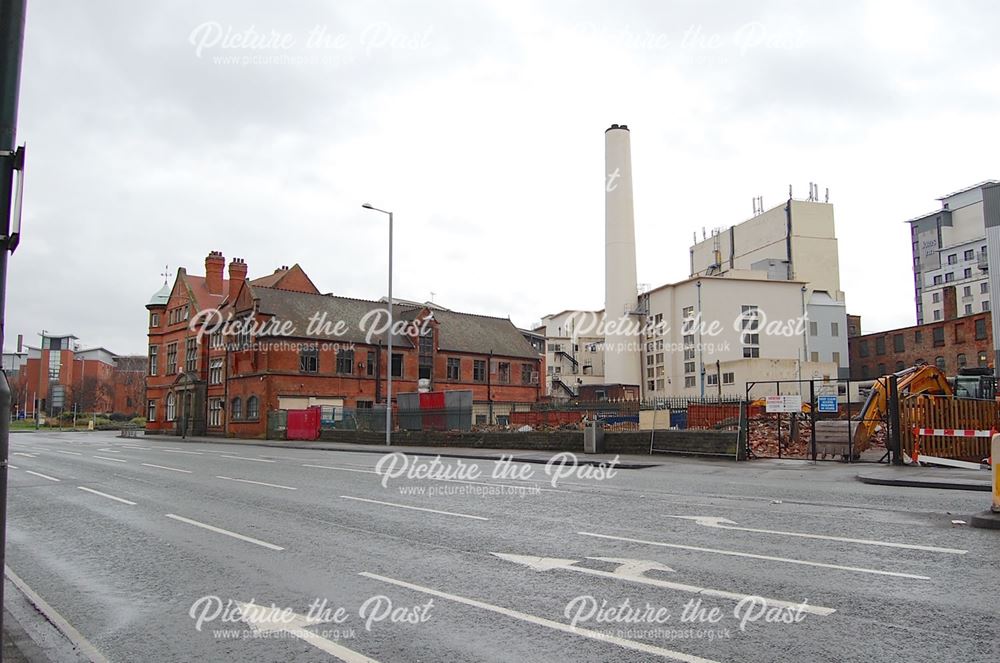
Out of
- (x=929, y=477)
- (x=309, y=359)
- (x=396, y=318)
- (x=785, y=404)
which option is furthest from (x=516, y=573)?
(x=396, y=318)

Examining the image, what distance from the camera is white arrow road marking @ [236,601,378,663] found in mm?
5547

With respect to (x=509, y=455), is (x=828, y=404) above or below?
above

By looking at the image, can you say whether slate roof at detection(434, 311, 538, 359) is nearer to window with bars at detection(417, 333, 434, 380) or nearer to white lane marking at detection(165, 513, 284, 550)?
window with bars at detection(417, 333, 434, 380)

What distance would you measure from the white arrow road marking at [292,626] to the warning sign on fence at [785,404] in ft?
65.0

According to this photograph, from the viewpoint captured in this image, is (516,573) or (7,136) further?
(516,573)

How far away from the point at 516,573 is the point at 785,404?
17822 millimetres

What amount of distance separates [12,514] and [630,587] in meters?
11.8

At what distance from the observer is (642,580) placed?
752cm

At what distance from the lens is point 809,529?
10.4m

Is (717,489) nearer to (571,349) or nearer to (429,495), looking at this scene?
(429,495)

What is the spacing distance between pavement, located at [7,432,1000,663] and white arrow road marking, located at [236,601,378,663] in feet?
0.08

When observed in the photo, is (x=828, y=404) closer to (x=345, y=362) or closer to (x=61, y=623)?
(x=61, y=623)

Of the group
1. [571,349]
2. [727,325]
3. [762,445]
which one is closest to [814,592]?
[762,445]

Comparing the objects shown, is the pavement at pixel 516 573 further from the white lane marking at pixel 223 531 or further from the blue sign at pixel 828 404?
the blue sign at pixel 828 404
